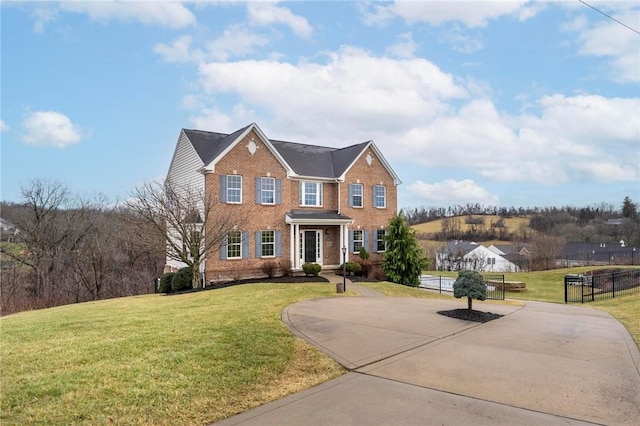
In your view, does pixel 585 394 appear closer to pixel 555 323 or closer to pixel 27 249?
pixel 555 323

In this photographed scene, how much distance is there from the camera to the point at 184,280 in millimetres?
20422

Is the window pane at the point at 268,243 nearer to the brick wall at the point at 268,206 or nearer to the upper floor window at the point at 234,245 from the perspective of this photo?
the brick wall at the point at 268,206

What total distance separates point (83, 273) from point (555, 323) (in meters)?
32.1

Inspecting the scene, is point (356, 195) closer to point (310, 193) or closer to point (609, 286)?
point (310, 193)

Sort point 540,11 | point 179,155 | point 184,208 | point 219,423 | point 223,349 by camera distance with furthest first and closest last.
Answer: point 179,155 < point 184,208 < point 540,11 < point 223,349 < point 219,423

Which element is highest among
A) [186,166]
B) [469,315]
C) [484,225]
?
[186,166]

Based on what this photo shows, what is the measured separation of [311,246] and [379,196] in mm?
6298

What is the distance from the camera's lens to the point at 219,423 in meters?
4.43

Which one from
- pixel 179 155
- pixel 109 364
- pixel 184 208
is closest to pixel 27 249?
pixel 179 155

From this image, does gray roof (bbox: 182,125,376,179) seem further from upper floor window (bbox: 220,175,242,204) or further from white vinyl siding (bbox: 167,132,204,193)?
upper floor window (bbox: 220,175,242,204)

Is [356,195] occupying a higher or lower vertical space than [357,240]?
higher

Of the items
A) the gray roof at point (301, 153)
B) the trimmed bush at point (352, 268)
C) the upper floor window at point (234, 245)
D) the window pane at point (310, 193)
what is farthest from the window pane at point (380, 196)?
the upper floor window at point (234, 245)

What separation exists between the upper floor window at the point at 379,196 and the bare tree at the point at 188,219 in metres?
9.82

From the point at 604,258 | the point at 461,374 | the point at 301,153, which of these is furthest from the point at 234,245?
the point at 604,258
